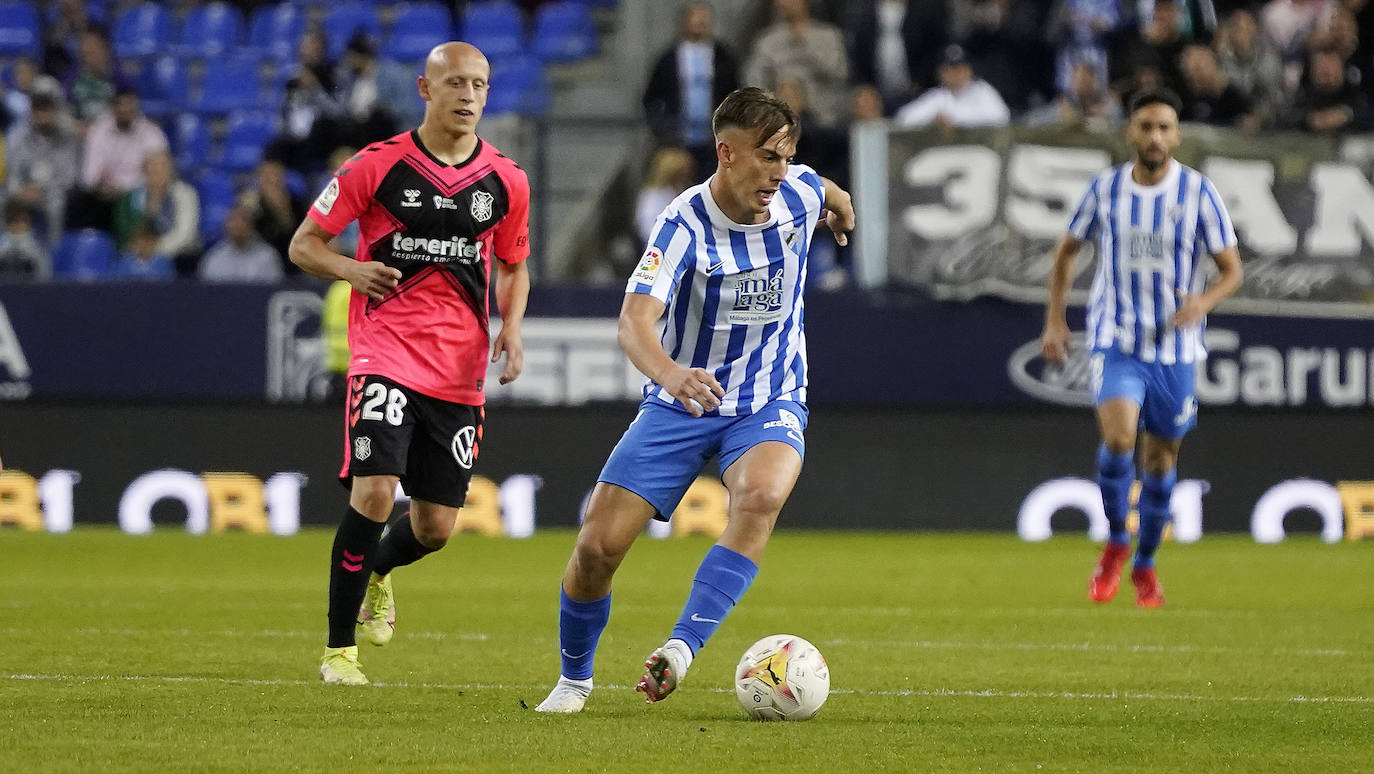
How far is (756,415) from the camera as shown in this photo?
618 centimetres

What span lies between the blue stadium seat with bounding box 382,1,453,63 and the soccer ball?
1338cm

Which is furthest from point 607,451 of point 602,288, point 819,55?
point 819,55

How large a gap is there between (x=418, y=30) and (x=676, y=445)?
13.4 metres

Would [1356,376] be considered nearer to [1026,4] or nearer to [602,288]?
[1026,4]

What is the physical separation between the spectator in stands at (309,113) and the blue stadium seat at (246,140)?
98 centimetres

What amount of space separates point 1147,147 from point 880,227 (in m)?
4.78

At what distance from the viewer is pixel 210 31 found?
1986 cm

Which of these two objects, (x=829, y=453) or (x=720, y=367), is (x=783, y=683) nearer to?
(x=720, y=367)

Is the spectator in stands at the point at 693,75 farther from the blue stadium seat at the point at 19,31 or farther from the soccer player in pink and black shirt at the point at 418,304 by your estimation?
the soccer player in pink and black shirt at the point at 418,304

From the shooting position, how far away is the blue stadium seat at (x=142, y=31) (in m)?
19.8

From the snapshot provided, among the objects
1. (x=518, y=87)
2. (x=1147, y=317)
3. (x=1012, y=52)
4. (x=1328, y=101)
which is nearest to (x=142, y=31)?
(x=518, y=87)

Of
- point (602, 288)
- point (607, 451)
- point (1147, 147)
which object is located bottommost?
point (607, 451)

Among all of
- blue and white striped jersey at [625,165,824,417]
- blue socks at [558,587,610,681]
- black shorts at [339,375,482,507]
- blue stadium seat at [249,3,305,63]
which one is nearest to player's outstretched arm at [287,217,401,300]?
black shorts at [339,375,482,507]

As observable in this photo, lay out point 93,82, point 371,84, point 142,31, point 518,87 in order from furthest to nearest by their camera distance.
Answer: point 142,31 < point 518,87 < point 93,82 < point 371,84
